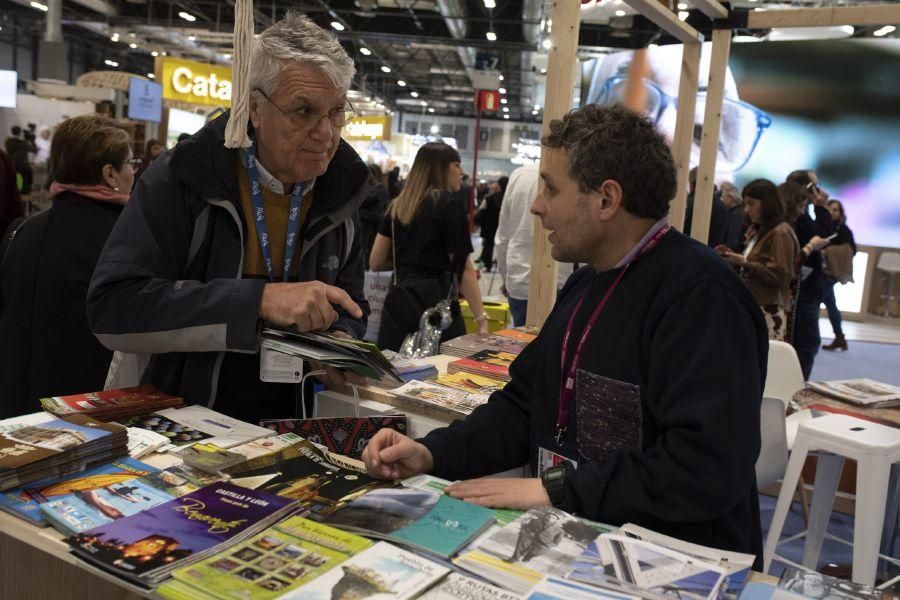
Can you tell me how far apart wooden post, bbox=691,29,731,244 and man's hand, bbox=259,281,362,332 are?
3.57 meters

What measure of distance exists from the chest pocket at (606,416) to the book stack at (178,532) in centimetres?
64

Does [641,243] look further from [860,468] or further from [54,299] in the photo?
[54,299]

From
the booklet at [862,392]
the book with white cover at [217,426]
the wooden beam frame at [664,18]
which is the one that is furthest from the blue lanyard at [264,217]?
the booklet at [862,392]

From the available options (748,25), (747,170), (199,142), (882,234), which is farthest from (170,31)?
(199,142)

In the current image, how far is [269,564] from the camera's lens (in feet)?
3.70

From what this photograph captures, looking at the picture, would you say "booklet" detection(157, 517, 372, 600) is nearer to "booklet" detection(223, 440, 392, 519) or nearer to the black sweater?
"booklet" detection(223, 440, 392, 519)

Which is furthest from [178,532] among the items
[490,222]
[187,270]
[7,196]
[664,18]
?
[490,222]

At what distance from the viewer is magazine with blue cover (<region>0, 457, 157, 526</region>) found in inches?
51.3

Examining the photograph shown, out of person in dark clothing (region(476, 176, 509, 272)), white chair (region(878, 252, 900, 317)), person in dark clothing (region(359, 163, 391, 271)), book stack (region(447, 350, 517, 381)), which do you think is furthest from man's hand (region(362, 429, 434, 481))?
person in dark clothing (region(476, 176, 509, 272))

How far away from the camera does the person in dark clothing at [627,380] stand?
4.76 ft

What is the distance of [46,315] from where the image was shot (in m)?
2.76

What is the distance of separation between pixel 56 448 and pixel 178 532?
39 cm

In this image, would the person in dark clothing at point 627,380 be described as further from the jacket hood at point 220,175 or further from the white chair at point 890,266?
the white chair at point 890,266

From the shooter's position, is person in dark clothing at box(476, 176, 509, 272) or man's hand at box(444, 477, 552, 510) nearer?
man's hand at box(444, 477, 552, 510)
